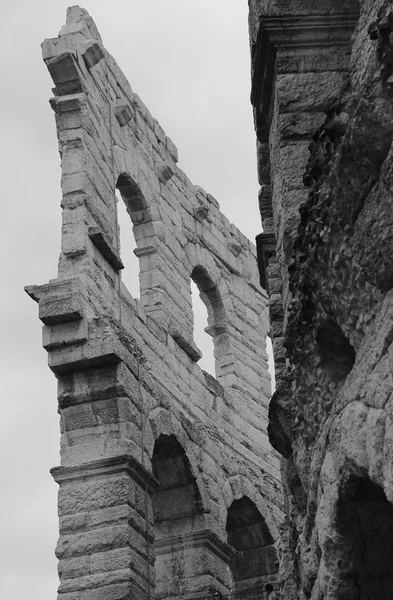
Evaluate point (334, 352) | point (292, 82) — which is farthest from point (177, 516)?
point (334, 352)

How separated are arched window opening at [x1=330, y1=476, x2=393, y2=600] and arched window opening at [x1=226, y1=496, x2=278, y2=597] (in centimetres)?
962

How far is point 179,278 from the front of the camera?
1462 cm

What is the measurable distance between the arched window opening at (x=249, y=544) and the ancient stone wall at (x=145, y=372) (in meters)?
0.02

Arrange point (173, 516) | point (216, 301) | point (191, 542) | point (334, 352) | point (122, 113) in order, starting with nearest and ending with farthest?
point (334, 352) < point (191, 542) < point (173, 516) < point (122, 113) < point (216, 301)

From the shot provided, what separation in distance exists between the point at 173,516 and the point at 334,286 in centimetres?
835

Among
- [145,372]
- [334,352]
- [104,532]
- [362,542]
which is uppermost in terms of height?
[145,372]

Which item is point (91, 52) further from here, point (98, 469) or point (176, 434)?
point (98, 469)

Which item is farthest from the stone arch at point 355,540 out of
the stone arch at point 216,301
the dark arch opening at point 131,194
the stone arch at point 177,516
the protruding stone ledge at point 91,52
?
the stone arch at point 216,301

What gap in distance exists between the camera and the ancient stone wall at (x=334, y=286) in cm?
436

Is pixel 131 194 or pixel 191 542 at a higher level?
pixel 131 194

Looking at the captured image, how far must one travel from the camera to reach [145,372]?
1212cm

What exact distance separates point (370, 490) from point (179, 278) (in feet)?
32.6

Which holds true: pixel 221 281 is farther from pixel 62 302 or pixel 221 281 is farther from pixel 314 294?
pixel 314 294

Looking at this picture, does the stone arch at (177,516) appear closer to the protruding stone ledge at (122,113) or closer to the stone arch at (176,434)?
the stone arch at (176,434)
